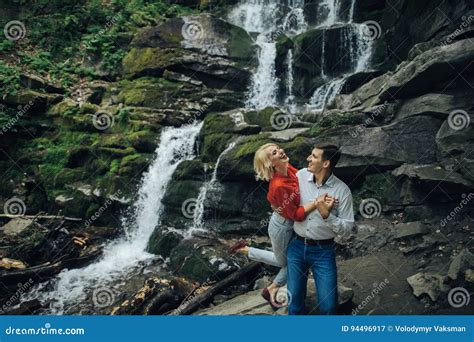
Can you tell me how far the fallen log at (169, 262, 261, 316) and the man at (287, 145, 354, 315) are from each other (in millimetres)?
3271

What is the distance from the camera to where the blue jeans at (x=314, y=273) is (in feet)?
14.8

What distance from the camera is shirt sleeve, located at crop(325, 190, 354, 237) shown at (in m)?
4.18

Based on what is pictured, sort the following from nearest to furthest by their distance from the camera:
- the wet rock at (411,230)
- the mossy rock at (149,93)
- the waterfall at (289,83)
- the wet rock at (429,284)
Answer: the wet rock at (429,284) → the wet rock at (411,230) → the mossy rock at (149,93) → the waterfall at (289,83)

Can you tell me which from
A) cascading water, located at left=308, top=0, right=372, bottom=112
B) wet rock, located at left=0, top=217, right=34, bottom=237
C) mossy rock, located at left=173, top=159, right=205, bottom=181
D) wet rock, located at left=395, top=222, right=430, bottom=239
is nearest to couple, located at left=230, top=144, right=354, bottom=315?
wet rock, located at left=395, top=222, right=430, bottom=239

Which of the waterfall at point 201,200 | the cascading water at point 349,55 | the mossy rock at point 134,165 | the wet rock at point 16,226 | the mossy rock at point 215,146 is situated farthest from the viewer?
the cascading water at point 349,55

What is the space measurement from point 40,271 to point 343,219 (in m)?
7.77

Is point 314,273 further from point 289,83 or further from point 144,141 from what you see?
point 289,83

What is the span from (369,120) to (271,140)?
2.36 meters

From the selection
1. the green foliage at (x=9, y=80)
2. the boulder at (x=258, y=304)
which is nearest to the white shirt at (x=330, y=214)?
the boulder at (x=258, y=304)

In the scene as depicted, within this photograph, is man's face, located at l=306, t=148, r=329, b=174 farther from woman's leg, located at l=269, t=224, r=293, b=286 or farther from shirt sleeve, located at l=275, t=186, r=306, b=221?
woman's leg, located at l=269, t=224, r=293, b=286

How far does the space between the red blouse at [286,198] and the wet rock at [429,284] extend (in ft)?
9.88

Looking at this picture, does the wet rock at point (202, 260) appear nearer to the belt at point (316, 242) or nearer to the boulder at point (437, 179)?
the boulder at point (437, 179)

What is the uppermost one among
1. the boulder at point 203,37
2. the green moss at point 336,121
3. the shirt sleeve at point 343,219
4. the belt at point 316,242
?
the boulder at point 203,37

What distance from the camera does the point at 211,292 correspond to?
775cm
